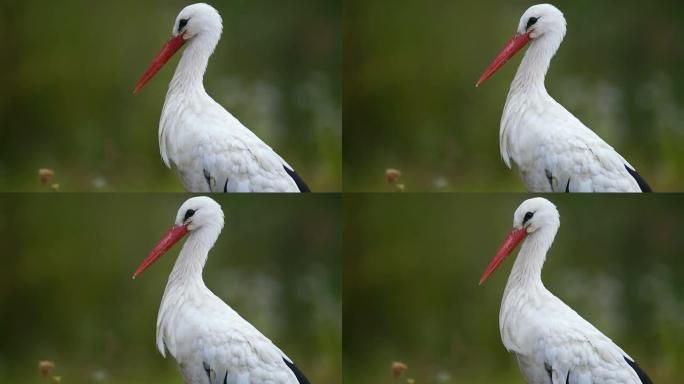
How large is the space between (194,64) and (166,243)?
0.58 m

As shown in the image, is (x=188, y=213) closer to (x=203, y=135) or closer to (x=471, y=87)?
(x=203, y=135)

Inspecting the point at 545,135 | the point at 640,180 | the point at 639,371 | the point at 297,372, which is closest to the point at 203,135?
the point at 297,372

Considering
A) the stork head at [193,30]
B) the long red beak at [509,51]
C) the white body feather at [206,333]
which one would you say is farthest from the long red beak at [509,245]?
the stork head at [193,30]

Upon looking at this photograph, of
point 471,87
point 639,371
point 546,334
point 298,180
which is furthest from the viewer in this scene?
point 471,87

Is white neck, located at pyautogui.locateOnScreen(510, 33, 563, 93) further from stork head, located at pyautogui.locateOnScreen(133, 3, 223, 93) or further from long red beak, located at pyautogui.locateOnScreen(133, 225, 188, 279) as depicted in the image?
long red beak, located at pyautogui.locateOnScreen(133, 225, 188, 279)

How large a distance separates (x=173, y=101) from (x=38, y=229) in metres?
0.69

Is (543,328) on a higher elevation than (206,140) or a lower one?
lower

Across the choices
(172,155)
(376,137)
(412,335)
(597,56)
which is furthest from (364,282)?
(597,56)

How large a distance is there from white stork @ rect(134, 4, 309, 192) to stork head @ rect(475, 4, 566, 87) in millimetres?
786

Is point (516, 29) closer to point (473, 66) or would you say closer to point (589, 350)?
point (473, 66)

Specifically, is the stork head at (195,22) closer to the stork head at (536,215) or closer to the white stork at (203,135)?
the white stork at (203,135)

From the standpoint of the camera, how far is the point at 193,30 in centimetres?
340

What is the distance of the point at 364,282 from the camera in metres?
3.61

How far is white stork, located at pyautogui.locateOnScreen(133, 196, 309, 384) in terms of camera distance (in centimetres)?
323
